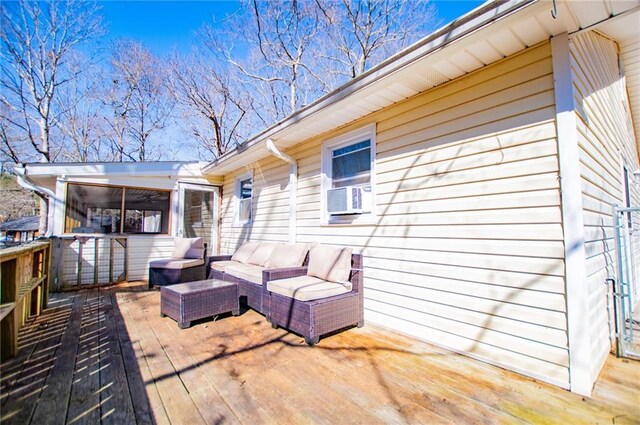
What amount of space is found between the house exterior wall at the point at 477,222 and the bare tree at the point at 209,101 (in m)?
9.83

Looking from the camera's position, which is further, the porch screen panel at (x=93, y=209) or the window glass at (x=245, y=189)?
the window glass at (x=245, y=189)

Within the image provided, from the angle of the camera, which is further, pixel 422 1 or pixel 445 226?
pixel 422 1

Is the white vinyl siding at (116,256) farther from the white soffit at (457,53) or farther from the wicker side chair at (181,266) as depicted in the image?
the white soffit at (457,53)

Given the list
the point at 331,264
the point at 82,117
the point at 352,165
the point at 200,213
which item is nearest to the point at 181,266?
the point at 200,213

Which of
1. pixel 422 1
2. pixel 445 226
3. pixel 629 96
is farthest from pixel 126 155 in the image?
pixel 629 96

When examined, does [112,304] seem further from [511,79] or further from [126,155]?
[126,155]

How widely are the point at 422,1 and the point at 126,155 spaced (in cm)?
1319

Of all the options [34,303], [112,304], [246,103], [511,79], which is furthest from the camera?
[246,103]

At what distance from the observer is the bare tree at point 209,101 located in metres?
11.3

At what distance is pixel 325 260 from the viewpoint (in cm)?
352

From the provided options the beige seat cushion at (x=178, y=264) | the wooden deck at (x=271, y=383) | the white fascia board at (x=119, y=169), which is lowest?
the wooden deck at (x=271, y=383)

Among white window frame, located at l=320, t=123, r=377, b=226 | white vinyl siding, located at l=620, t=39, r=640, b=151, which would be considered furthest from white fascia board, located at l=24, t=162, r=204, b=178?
white vinyl siding, located at l=620, t=39, r=640, b=151

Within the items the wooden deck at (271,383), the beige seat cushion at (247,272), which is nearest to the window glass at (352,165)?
the beige seat cushion at (247,272)

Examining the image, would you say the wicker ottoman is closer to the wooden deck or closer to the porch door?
the wooden deck
